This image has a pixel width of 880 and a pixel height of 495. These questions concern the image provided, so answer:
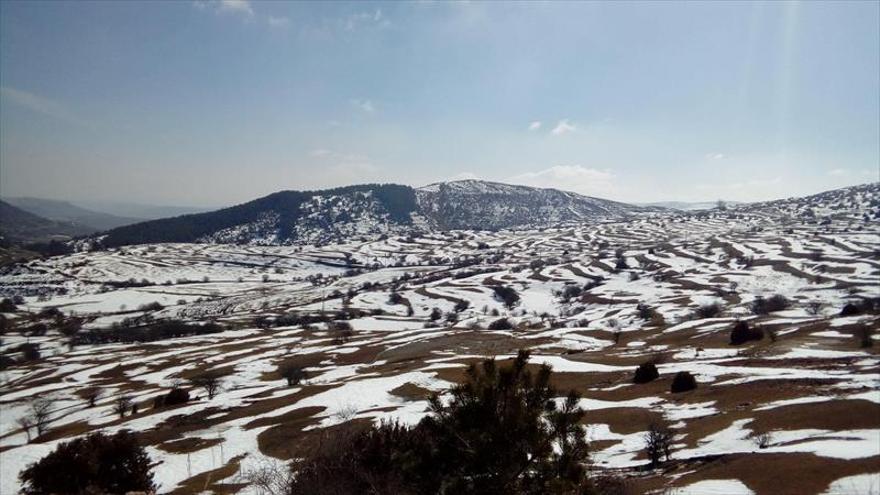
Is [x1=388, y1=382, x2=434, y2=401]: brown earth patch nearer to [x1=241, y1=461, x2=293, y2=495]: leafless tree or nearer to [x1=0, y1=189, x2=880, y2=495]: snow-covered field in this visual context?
[x1=0, y1=189, x2=880, y2=495]: snow-covered field

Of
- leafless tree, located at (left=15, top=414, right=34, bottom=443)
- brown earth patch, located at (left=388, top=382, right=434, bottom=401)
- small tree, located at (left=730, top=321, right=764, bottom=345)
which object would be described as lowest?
leafless tree, located at (left=15, top=414, right=34, bottom=443)

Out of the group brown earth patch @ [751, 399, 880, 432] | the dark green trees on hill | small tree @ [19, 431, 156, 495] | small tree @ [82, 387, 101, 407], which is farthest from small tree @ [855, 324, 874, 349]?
small tree @ [82, 387, 101, 407]

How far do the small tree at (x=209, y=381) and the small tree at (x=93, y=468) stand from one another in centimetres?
5040

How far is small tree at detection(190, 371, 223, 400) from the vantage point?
85.1m

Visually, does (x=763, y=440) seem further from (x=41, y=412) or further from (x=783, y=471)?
(x=41, y=412)

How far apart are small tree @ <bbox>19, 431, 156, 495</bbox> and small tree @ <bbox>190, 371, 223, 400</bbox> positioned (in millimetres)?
50398

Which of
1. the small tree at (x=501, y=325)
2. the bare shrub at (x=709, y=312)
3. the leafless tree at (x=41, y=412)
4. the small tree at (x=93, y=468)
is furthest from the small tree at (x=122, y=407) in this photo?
the bare shrub at (x=709, y=312)

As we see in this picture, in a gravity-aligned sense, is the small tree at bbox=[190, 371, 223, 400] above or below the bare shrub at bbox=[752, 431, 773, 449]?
below

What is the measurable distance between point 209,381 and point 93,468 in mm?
59942

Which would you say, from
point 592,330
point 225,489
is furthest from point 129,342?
point 225,489

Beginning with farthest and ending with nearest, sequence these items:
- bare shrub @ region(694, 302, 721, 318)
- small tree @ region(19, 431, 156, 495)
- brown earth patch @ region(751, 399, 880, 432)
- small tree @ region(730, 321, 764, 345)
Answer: bare shrub @ region(694, 302, 721, 318) < small tree @ region(730, 321, 764, 345) < brown earth patch @ region(751, 399, 880, 432) < small tree @ region(19, 431, 156, 495)

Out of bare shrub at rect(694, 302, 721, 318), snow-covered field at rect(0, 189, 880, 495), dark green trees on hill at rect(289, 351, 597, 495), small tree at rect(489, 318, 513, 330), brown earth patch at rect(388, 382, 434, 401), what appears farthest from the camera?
small tree at rect(489, 318, 513, 330)

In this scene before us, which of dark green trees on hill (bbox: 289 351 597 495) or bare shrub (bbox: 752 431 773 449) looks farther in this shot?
bare shrub (bbox: 752 431 773 449)

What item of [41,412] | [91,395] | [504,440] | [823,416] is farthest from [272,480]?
[91,395]
